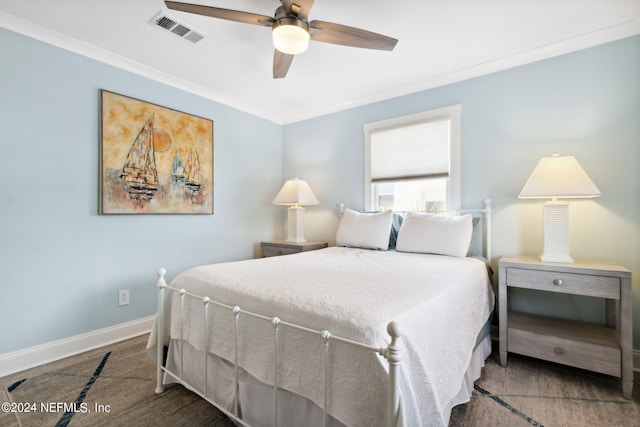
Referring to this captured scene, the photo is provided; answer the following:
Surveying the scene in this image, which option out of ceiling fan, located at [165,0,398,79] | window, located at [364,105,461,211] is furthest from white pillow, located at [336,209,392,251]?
ceiling fan, located at [165,0,398,79]

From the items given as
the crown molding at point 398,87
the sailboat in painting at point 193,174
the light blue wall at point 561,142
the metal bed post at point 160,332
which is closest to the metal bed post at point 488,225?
the light blue wall at point 561,142

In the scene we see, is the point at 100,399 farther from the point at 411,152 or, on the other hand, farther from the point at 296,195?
the point at 411,152

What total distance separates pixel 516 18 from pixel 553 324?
85.4 inches

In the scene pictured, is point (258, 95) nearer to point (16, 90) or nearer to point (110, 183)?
point (110, 183)

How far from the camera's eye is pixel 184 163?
301 centimetres

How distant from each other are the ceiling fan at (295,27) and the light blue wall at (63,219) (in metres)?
1.37

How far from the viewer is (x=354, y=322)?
3.40 feet

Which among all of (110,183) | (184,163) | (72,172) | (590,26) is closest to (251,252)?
(184,163)

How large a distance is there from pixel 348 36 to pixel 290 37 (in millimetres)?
373

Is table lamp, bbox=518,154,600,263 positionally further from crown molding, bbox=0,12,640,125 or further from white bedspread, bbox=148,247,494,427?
crown molding, bbox=0,12,640,125

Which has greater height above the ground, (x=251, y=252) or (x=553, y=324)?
(x=251, y=252)

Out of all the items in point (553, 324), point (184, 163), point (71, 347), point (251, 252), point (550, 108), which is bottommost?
point (71, 347)

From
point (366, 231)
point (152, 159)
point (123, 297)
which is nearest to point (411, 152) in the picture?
point (366, 231)

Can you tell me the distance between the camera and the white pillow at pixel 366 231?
274 cm
